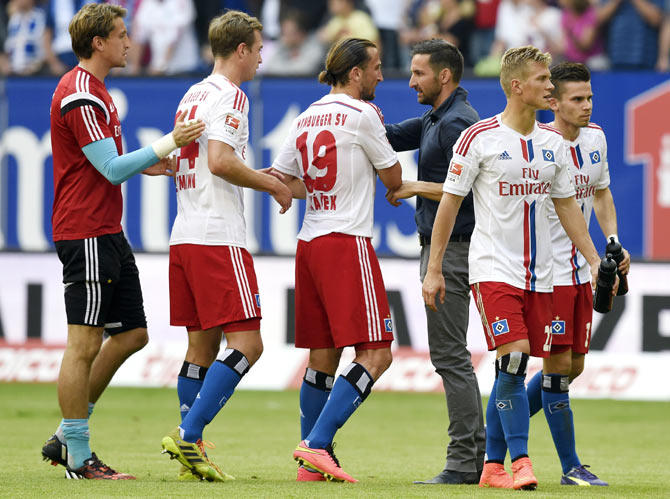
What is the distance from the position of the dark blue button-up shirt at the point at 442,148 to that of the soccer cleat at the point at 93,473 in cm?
218

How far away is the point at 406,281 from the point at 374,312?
6766mm

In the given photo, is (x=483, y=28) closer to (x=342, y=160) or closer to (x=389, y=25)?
(x=389, y=25)

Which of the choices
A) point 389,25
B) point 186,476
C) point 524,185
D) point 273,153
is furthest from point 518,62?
point 389,25

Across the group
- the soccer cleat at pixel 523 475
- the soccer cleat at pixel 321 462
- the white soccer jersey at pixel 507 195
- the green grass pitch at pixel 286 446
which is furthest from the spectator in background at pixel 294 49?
the soccer cleat at pixel 523 475

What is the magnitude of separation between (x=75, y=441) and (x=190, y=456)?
69 cm

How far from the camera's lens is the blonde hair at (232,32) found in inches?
264

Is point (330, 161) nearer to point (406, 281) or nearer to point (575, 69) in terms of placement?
point (575, 69)

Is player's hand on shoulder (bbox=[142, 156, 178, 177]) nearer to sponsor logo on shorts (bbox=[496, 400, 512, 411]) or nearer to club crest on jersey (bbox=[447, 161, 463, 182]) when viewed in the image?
club crest on jersey (bbox=[447, 161, 463, 182])

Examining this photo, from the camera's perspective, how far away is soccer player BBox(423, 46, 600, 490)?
6.32 metres

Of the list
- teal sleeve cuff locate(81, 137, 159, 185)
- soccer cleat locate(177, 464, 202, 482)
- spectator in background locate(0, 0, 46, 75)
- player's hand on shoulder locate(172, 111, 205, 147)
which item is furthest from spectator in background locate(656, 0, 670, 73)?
soccer cleat locate(177, 464, 202, 482)

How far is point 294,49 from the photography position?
1527 centimetres

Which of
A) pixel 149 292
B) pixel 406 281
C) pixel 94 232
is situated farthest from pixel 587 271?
pixel 149 292

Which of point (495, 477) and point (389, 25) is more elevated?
point (389, 25)

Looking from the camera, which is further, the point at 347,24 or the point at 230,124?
the point at 347,24
